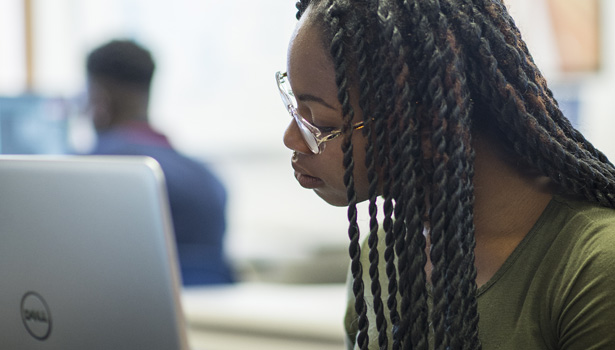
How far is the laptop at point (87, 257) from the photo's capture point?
865mm

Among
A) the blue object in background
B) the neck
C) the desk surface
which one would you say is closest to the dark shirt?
the desk surface

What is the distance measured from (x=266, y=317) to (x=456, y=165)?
125 centimetres

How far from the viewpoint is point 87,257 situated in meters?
0.90

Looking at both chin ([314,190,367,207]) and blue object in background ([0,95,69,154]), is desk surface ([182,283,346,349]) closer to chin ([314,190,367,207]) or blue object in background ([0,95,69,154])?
chin ([314,190,367,207])

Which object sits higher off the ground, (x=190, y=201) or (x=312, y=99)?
(x=312, y=99)

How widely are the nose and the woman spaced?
0.02m

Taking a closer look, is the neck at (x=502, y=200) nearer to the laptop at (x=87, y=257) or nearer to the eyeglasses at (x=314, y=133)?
the eyeglasses at (x=314, y=133)

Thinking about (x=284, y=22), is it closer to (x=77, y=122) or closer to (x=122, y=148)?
(x=77, y=122)

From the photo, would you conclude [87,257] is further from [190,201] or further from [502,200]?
[190,201]

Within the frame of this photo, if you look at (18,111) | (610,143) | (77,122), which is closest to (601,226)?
(610,143)

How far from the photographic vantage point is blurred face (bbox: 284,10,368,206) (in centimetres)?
97

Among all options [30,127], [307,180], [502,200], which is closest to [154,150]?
[30,127]

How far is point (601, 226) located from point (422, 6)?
0.35 metres

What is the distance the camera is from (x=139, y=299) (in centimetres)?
88
